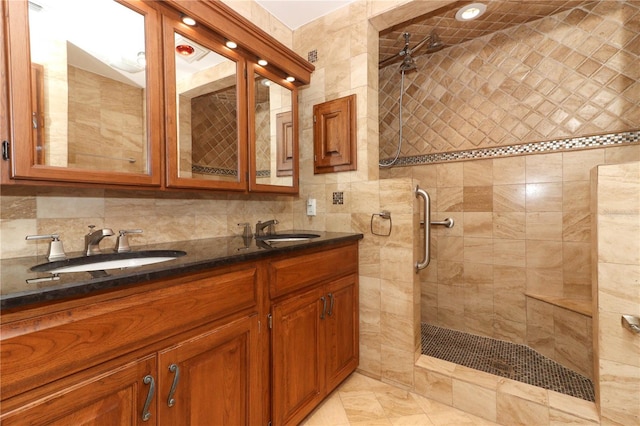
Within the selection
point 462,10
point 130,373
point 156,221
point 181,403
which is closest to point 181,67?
point 156,221

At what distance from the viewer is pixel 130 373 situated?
80 cm

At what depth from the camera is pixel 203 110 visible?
1.45 m

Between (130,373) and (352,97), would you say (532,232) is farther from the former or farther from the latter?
(130,373)

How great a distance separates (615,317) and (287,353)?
Result: 1.51 meters

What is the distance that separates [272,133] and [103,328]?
140 cm

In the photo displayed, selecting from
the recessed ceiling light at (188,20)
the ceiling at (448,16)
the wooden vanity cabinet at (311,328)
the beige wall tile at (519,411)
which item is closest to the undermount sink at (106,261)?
the wooden vanity cabinet at (311,328)

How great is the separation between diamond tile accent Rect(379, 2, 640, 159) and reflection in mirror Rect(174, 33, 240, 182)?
191cm

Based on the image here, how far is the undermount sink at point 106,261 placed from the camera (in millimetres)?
1018

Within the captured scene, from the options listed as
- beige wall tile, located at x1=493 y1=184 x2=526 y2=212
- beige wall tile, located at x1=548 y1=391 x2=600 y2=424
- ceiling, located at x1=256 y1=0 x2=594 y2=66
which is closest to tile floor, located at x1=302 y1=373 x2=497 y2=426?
beige wall tile, located at x1=548 y1=391 x2=600 y2=424

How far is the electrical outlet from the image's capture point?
2160 mm

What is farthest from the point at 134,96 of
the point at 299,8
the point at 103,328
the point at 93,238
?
the point at 299,8

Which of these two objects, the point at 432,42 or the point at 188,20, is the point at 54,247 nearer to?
the point at 188,20

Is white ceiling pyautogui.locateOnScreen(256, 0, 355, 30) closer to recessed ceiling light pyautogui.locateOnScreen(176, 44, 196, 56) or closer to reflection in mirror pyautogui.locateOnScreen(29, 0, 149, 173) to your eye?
recessed ceiling light pyautogui.locateOnScreen(176, 44, 196, 56)

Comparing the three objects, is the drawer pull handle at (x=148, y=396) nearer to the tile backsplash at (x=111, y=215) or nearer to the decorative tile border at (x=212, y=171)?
the tile backsplash at (x=111, y=215)
